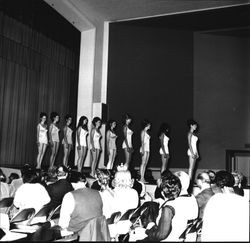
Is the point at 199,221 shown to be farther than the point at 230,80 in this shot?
No

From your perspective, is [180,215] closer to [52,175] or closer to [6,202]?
[6,202]

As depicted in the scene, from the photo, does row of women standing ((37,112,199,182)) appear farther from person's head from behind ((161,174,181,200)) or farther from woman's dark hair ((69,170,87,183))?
person's head from behind ((161,174,181,200))

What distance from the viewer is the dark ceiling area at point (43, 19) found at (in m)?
8.93

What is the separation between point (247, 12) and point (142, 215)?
806 centimetres

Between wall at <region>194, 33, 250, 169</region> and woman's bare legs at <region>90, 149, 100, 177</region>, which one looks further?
wall at <region>194, 33, 250, 169</region>

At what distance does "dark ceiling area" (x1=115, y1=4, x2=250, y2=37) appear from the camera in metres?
9.95

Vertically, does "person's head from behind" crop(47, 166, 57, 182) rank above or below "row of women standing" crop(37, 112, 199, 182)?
below

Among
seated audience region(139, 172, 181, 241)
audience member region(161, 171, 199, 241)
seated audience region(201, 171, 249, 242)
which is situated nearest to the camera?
seated audience region(201, 171, 249, 242)

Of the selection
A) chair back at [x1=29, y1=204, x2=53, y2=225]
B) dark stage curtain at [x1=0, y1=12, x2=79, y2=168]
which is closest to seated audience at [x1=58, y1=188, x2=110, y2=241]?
chair back at [x1=29, y1=204, x2=53, y2=225]

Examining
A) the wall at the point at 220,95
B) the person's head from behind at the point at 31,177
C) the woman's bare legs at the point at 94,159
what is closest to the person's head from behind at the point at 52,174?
the person's head from behind at the point at 31,177

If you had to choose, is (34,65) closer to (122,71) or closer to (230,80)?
(122,71)

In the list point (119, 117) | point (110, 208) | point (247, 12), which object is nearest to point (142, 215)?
point (110, 208)

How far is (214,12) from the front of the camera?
32.7ft

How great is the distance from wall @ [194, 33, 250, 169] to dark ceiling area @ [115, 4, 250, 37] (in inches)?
11.7
